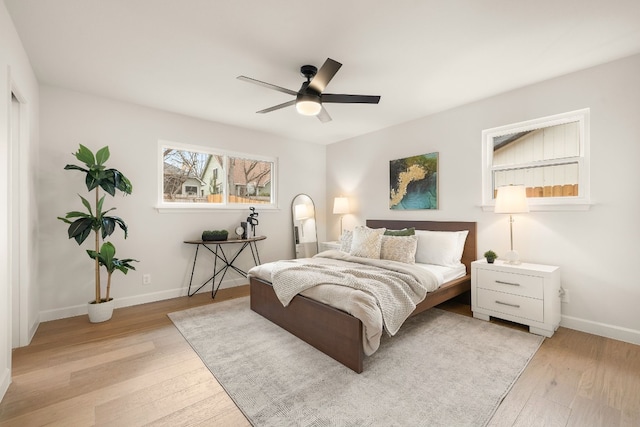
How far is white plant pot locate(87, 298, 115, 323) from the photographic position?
2.96 meters

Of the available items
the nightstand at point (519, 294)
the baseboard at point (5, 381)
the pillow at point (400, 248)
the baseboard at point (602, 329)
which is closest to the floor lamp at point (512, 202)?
the nightstand at point (519, 294)

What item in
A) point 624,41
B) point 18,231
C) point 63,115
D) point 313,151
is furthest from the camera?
point 313,151

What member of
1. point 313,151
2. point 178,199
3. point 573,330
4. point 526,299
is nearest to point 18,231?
point 178,199

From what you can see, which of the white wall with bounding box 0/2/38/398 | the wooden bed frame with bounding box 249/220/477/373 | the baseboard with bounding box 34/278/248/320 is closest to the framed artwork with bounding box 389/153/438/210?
the wooden bed frame with bounding box 249/220/477/373

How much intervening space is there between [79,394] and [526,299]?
365cm

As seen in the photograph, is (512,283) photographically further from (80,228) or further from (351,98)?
(80,228)

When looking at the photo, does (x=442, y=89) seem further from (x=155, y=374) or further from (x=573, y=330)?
(x=155, y=374)

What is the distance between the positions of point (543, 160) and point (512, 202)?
0.65 metres

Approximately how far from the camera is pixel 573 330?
9.12 feet

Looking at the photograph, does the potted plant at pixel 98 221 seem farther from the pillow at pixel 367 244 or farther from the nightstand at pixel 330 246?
the nightstand at pixel 330 246

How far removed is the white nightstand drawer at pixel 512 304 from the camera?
8.73 ft

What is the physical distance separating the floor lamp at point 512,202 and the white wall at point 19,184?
412 cm

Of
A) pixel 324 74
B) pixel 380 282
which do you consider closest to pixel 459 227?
pixel 380 282

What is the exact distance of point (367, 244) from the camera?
139 inches
